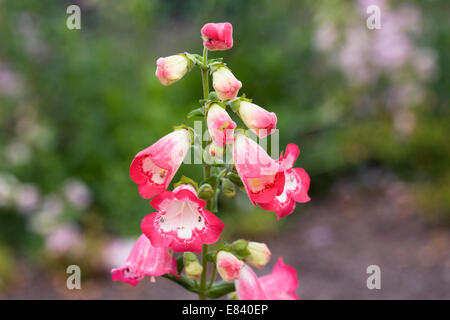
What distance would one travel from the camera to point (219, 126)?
1015mm

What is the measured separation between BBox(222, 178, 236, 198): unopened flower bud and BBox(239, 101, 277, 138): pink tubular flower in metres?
0.13

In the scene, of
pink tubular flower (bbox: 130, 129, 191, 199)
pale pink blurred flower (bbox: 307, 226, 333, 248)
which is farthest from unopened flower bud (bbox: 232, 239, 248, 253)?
pale pink blurred flower (bbox: 307, 226, 333, 248)

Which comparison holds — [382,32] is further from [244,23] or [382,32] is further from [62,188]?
[62,188]

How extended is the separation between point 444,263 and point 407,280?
28cm

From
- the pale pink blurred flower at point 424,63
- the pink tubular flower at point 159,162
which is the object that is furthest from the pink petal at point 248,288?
the pale pink blurred flower at point 424,63

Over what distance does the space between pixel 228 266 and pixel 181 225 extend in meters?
0.12

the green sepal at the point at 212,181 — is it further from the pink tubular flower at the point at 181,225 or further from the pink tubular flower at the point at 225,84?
the pink tubular flower at the point at 225,84

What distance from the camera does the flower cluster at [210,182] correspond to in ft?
3.39

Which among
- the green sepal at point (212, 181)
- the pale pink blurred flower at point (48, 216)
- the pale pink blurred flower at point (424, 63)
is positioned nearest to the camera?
the green sepal at point (212, 181)

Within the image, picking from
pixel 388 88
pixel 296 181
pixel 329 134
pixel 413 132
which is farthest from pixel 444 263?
pixel 296 181

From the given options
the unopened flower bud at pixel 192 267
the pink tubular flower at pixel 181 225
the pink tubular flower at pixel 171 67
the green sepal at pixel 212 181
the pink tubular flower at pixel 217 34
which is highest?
the pink tubular flower at pixel 217 34

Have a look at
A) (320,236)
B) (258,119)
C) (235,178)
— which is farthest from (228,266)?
(320,236)

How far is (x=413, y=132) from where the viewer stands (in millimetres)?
4402

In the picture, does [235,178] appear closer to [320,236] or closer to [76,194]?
[76,194]
